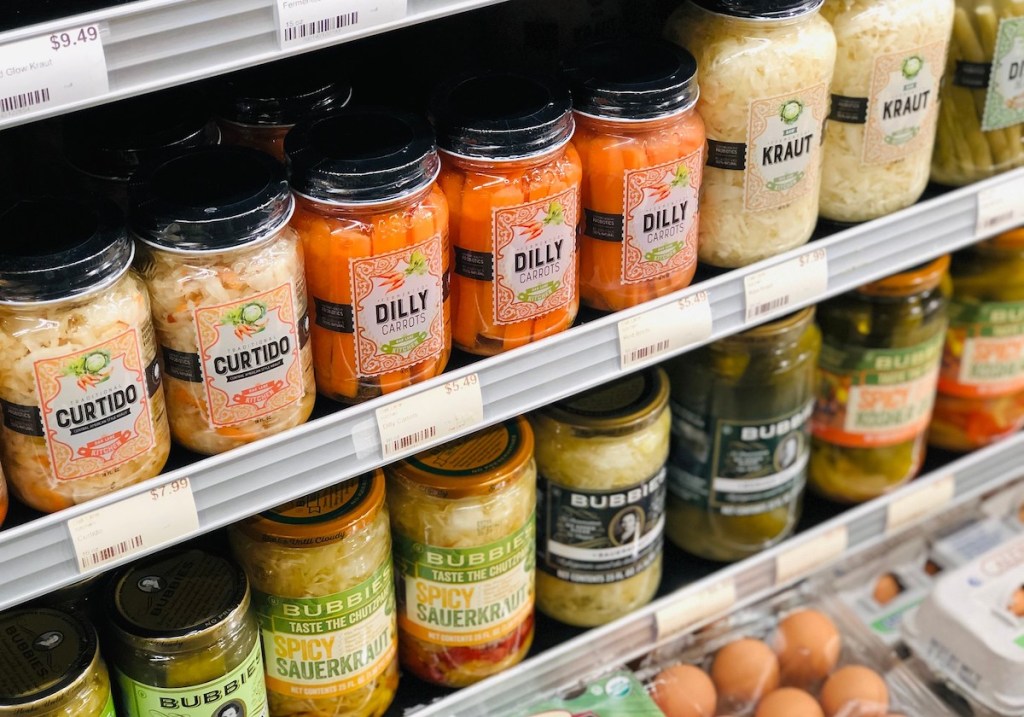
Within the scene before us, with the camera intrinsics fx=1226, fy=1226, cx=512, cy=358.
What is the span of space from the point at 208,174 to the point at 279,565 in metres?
0.44

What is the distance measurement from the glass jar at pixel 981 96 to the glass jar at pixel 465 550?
26.1 inches

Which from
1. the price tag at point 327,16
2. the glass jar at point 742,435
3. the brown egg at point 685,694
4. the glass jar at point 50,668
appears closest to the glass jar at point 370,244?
the price tag at point 327,16

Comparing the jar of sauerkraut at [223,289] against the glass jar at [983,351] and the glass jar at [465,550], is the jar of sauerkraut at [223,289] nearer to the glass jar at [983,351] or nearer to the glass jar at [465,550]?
the glass jar at [465,550]

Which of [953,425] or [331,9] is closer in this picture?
[331,9]

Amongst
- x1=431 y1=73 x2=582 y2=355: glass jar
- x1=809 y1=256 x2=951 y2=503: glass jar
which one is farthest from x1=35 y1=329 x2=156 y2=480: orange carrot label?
x1=809 y1=256 x2=951 y2=503: glass jar

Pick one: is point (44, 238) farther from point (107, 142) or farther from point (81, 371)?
point (107, 142)

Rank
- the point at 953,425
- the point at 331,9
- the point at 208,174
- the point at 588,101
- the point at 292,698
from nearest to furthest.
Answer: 1. the point at 331,9
2. the point at 208,174
3. the point at 588,101
4. the point at 292,698
5. the point at 953,425

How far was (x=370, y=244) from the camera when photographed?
1.12 metres

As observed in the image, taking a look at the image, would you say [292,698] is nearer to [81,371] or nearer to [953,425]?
[81,371]

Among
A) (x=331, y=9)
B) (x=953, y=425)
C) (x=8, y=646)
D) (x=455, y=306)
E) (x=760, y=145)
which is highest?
(x=331, y=9)

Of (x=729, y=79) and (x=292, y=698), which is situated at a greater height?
(x=729, y=79)

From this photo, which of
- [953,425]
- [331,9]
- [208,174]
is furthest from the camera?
[953,425]

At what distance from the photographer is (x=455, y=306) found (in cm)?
127

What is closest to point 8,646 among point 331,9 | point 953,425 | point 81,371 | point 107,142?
point 81,371
